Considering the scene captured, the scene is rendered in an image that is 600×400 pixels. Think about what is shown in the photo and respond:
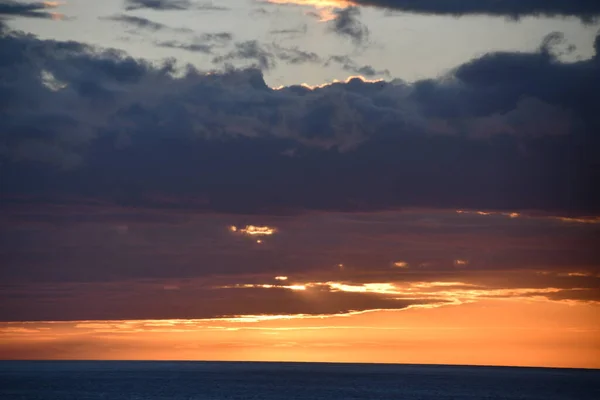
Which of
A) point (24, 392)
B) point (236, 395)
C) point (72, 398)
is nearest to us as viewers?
point (72, 398)

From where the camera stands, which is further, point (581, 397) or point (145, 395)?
point (581, 397)

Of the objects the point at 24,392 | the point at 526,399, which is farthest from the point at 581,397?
the point at 24,392

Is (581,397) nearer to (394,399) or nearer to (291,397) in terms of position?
(394,399)

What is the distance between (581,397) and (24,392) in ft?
345

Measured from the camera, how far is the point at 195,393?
182m

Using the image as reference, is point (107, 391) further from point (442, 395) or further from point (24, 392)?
point (442, 395)

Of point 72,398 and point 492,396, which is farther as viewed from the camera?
point 492,396

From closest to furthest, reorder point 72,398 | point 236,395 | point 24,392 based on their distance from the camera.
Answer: point 72,398 → point 236,395 → point 24,392

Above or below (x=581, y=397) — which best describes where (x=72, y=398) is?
below

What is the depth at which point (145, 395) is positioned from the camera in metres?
173

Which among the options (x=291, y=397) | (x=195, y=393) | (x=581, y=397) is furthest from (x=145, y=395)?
(x=581, y=397)

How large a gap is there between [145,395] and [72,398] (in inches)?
554

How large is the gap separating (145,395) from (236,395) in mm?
15692

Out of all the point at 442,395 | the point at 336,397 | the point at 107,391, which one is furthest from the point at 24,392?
the point at 442,395
